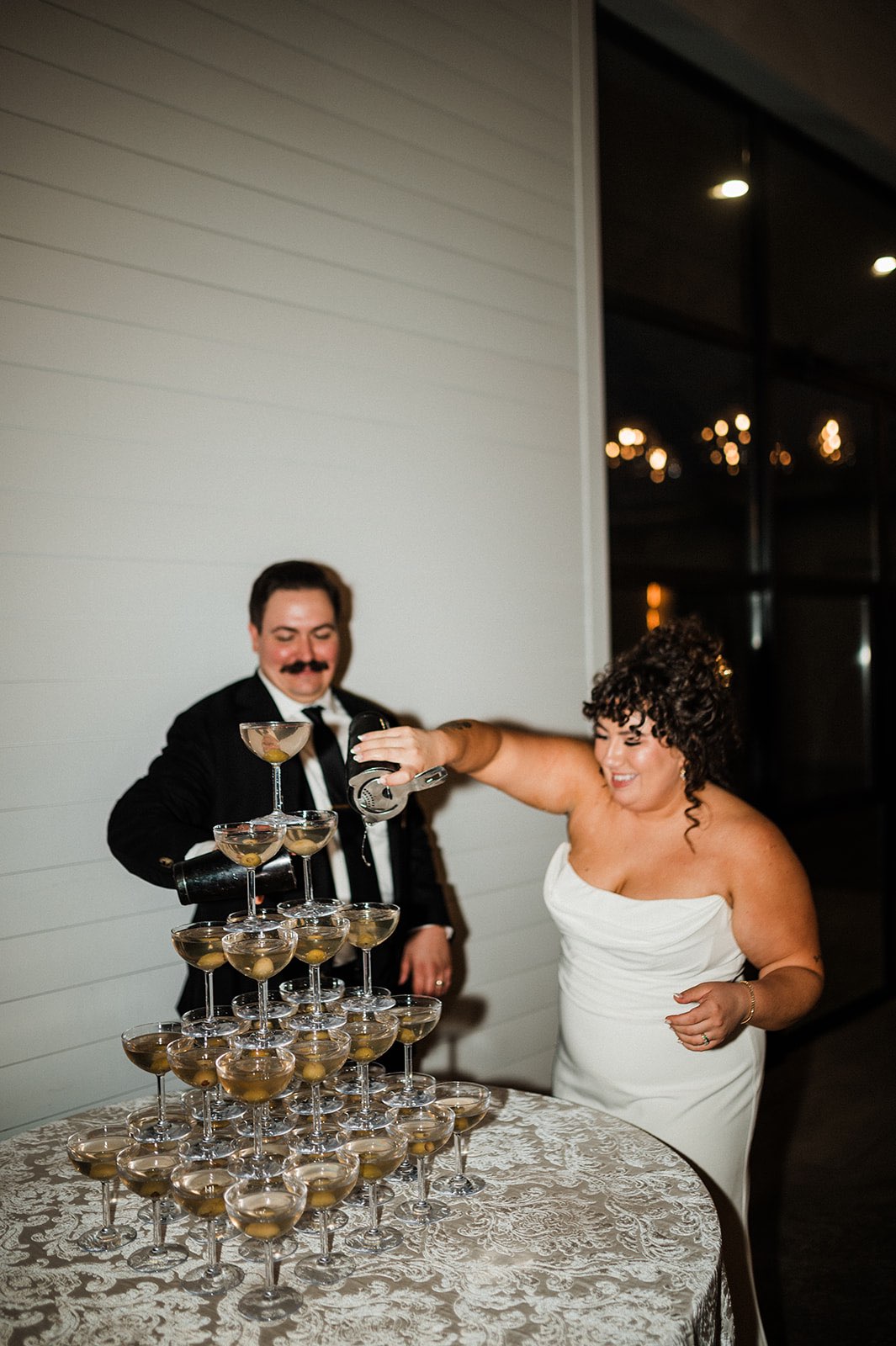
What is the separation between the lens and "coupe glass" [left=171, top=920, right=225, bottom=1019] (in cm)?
154

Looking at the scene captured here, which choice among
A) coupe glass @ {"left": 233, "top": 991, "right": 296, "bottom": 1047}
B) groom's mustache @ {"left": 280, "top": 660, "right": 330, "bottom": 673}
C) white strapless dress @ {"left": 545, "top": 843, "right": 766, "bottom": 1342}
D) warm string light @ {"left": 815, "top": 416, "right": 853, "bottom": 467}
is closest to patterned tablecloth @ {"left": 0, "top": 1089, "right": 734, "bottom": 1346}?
coupe glass @ {"left": 233, "top": 991, "right": 296, "bottom": 1047}

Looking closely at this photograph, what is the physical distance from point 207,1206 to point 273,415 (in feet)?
6.50

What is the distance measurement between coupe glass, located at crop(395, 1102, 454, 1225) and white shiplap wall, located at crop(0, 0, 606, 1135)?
1196mm

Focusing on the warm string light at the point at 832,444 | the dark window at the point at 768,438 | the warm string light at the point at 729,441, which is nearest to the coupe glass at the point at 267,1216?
the dark window at the point at 768,438

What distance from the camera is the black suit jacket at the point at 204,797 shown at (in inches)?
87.7

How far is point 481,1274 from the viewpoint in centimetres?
136

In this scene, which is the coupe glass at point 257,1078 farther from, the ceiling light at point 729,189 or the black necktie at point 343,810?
the ceiling light at point 729,189

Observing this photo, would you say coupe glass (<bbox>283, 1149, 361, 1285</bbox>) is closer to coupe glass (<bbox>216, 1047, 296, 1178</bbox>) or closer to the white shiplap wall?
coupe glass (<bbox>216, 1047, 296, 1178</bbox>)

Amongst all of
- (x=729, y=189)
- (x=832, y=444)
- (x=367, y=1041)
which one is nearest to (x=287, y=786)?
(x=367, y=1041)

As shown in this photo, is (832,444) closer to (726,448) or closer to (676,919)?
(726,448)

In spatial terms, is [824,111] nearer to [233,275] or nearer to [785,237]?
[785,237]

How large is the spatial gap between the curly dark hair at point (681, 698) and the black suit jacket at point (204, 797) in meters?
0.72

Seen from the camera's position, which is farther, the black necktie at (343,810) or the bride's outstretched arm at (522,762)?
the black necktie at (343,810)

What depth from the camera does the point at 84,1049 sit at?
95.5 inches
